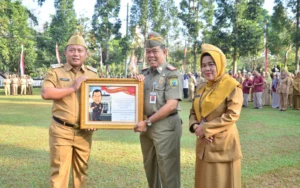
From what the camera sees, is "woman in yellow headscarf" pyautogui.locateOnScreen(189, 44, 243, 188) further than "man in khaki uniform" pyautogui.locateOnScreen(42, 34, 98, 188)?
No

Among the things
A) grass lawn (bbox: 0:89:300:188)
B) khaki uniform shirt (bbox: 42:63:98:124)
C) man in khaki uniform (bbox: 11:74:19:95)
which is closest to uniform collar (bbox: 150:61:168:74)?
khaki uniform shirt (bbox: 42:63:98:124)

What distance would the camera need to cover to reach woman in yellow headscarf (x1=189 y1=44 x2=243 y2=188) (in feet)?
8.87

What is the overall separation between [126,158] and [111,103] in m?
2.62

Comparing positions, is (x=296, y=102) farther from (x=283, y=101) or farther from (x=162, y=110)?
(x=162, y=110)

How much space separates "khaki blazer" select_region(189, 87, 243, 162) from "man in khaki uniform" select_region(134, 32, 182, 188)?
49 cm

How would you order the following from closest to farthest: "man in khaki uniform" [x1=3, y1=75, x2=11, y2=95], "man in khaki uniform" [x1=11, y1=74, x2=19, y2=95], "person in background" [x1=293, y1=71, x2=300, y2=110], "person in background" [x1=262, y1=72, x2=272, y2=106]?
"person in background" [x1=293, y1=71, x2=300, y2=110] → "person in background" [x1=262, y1=72, x2=272, y2=106] → "man in khaki uniform" [x1=3, y1=75, x2=11, y2=95] → "man in khaki uniform" [x1=11, y1=74, x2=19, y2=95]

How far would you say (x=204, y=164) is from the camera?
9.39 feet

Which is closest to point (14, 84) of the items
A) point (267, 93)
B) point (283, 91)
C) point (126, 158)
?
point (267, 93)

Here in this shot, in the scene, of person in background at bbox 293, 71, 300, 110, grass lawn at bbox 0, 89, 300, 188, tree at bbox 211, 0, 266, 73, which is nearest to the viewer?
grass lawn at bbox 0, 89, 300, 188

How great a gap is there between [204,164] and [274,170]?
8.87 feet

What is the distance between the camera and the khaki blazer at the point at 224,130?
106 inches

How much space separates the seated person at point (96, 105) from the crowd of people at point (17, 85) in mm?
21697

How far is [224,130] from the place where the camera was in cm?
277

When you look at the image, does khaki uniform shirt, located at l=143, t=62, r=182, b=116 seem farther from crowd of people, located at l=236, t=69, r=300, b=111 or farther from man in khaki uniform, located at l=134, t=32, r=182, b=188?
crowd of people, located at l=236, t=69, r=300, b=111
